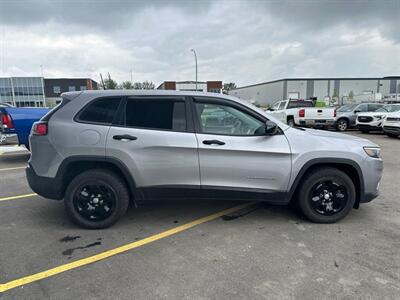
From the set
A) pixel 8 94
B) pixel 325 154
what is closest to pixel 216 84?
pixel 8 94

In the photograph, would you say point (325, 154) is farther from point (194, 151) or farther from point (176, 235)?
point (176, 235)

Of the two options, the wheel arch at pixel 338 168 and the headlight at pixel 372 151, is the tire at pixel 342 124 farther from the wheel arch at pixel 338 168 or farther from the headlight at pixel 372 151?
the wheel arch at pixel 338 168

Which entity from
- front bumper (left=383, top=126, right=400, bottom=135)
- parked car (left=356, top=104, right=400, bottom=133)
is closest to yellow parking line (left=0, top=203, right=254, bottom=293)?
front bumper (left=383, top=126, right=400, bottom=135)

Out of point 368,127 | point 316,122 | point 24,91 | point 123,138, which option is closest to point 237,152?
point 123,138

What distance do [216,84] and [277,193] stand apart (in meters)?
53.6

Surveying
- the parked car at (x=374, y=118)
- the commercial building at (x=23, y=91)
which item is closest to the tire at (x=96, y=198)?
the parked car at (x=374, y=118)

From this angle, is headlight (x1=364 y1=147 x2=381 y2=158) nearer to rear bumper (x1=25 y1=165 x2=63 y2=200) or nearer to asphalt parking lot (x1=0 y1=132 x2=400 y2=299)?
asphalt parking lot (x1=0 y1=132 x2=400 y2=299)

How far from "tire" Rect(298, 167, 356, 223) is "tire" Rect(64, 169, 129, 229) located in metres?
2.32

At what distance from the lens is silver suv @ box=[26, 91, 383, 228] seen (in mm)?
3590

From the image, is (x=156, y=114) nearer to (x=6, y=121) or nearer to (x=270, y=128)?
(x=270, y=128)

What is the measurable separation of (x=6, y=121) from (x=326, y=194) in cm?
773

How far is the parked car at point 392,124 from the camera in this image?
12805 millimetres

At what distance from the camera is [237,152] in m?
3.61

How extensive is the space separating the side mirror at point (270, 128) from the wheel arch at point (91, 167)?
1.78m
